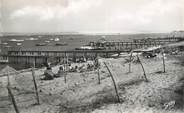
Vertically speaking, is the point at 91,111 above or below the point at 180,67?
below

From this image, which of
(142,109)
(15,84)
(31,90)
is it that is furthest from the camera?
(15,84)

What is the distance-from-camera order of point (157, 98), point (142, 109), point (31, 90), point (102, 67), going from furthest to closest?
point (102, 67) < point (31, 90) < point (157, 98) < point (142, 109)

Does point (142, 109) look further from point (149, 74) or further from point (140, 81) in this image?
point (149, 74)

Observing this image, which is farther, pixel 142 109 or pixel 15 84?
pixel 15 84

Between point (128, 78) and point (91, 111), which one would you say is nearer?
point (91, 111)

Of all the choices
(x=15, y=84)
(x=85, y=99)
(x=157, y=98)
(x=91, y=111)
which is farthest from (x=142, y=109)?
(x=15, y=84)

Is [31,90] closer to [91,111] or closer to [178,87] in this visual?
[91,111]

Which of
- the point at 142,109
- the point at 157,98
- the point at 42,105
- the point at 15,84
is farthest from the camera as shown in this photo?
the point at 15,84

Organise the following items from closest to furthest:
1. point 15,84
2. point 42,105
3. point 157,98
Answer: point 157,98 → point 42,105 → point 15,84

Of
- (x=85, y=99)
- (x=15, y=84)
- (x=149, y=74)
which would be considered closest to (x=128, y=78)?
(x=149, y=74)
